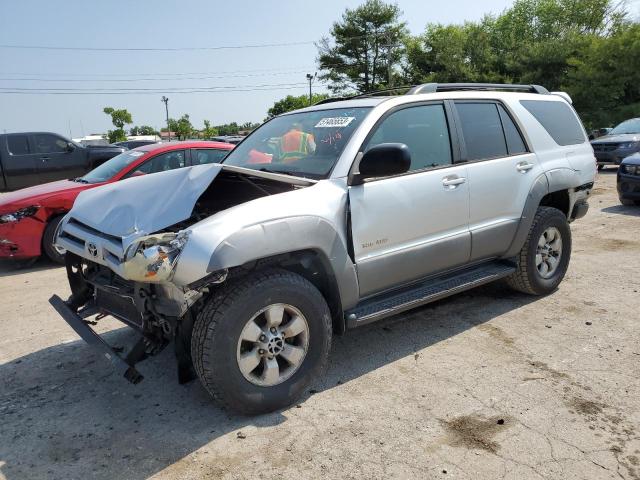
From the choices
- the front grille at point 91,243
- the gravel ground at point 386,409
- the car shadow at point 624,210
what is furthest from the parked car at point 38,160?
the car shadow at point 624,210

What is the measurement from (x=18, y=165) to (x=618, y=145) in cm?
1457

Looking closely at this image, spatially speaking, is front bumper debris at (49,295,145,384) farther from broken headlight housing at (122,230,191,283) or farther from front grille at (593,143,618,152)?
front grille at (593,143,618,152)

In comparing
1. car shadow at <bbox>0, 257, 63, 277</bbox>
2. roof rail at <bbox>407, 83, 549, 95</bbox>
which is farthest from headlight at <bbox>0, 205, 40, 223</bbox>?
roof rail at <bbox>407, 83, 549, 95</bbox>

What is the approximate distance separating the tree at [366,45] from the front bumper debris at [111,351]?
45655 millimetres

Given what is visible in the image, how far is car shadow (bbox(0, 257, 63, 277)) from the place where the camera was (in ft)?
22.1

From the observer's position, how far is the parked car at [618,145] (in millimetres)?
13148

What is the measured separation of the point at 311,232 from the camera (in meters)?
3.03

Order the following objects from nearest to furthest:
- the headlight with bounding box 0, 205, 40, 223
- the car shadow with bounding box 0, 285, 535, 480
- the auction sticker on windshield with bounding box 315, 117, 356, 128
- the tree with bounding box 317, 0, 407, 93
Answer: the car shadow with bounding box 0, 285, 535, 480
the auction sticker on windshield with bounding box 315, 117, 356, 128
the headlight with bounding box 0, 205, 40, 223
the tree with bounding box 317, 0, 407, 93

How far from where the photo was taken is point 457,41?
41.2 m

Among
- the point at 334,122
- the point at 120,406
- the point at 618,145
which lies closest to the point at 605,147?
the point at 618,145

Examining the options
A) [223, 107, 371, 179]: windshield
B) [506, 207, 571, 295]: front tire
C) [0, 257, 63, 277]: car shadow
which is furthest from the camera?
[0, 257, 63, 277]: car shadow

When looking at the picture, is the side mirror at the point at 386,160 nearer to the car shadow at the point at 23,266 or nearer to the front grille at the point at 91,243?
the front grille at the point at 91,243

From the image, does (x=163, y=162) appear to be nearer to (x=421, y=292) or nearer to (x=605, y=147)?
(x=421, y=292)

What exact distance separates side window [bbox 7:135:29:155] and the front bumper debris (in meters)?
9.55
